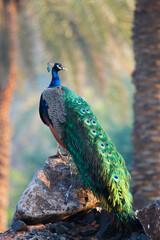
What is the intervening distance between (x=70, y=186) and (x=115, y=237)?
97 centimetres

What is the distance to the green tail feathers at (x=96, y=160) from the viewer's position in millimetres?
4426

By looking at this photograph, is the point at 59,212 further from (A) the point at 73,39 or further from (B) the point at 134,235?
(A) the point at 73,39

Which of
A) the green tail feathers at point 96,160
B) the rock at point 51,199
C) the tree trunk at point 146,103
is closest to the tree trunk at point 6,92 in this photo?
the tree trunk at point 146,103

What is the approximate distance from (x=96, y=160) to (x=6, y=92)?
301 inches

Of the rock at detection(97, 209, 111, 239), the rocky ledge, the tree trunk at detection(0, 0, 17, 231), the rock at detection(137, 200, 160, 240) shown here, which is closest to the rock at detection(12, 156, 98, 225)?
the rocky ledge

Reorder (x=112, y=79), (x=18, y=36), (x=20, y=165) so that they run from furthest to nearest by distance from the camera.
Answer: (x=20, y=165) → (x=112, y=79) → (x=18, y=36)

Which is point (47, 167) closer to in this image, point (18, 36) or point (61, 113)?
point (61, 113)

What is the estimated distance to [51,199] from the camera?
4965 millimetres

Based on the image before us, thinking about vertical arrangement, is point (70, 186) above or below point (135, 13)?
below

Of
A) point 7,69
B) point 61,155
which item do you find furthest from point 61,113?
point 7,69

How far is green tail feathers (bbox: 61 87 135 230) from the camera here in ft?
14.5

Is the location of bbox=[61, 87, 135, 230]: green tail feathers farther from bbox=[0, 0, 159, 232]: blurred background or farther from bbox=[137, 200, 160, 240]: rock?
bbox=[0, 0, 159, 232]: blurred background

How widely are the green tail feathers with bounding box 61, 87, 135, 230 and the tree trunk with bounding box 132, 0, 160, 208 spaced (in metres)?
2.82

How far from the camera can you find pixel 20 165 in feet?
119
